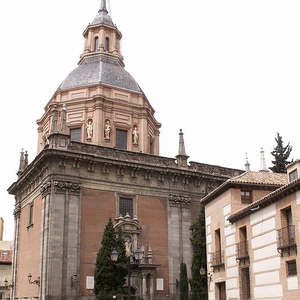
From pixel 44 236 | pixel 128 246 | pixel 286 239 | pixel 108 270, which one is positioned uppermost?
pixel 44 236

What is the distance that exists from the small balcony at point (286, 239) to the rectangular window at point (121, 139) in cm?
2123

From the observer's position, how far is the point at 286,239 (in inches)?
730

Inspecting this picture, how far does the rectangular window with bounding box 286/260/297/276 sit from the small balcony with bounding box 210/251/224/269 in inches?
238

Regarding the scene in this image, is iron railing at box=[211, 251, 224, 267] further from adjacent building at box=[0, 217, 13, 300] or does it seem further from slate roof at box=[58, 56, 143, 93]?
adjacent building at box=[0, 217, 13, 300]

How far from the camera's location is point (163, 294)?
32.1 m

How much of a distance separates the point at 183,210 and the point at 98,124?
943cm

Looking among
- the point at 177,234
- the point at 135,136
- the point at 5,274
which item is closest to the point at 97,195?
the point at 177,234

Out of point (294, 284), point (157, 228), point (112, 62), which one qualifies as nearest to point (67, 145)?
point (157, 228)

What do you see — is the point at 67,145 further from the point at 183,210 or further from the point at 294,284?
the point at 294,284

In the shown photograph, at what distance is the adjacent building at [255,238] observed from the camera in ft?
60.3

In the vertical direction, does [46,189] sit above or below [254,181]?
above

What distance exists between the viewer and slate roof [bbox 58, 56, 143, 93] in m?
40.3

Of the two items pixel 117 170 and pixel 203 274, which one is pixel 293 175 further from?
pixel 117 170

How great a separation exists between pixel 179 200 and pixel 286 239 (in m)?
16.6
